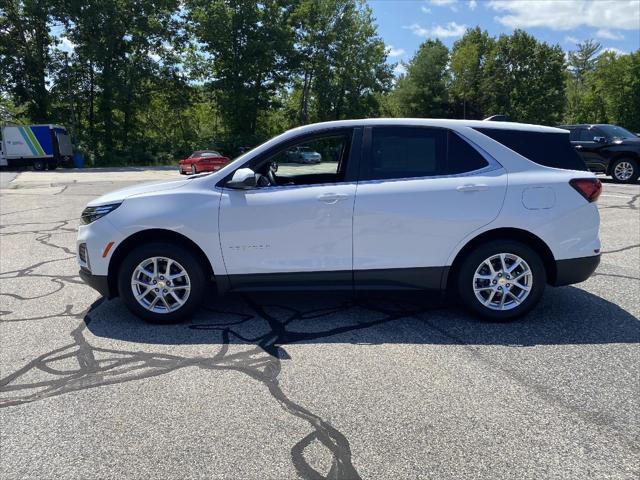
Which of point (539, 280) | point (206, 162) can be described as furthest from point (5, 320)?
point (206, 162)

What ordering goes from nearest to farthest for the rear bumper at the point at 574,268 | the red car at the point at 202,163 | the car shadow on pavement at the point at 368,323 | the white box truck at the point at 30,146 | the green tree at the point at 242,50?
the car shadow on pavement at the point at 368,323, the rear bumper at the point at 574,268, the red car at the point at 202,163, the white box truck at the point at 30,146, the green tree at the point at 242,50

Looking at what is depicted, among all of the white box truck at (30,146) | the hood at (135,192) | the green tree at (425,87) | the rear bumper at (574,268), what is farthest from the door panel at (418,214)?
the green tree at (425,87)

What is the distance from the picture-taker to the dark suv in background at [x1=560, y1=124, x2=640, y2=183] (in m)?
15.1

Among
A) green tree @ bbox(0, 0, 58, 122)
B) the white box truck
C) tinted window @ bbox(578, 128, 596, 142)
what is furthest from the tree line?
tinted window @ bbox(578, 128, 596, 142)

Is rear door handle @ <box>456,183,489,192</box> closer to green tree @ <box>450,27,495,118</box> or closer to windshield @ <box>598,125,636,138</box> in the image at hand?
windshield @ <box>598,125,636,138</box>

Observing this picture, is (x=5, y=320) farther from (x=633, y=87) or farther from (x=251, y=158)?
(x=633, y=87)

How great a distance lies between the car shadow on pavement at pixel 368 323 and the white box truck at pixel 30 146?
118 ft

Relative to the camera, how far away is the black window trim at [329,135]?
13.8 ft

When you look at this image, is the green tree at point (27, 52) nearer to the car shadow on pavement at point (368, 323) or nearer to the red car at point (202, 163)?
the red car at point (202, 163)

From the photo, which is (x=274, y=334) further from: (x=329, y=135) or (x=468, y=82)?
(x=468, y=82)

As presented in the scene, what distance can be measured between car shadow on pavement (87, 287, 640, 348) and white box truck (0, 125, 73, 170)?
36.0 metres

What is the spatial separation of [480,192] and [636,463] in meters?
2.30

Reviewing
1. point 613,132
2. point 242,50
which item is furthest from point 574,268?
point 242,50

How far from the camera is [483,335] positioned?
13.1 ft
